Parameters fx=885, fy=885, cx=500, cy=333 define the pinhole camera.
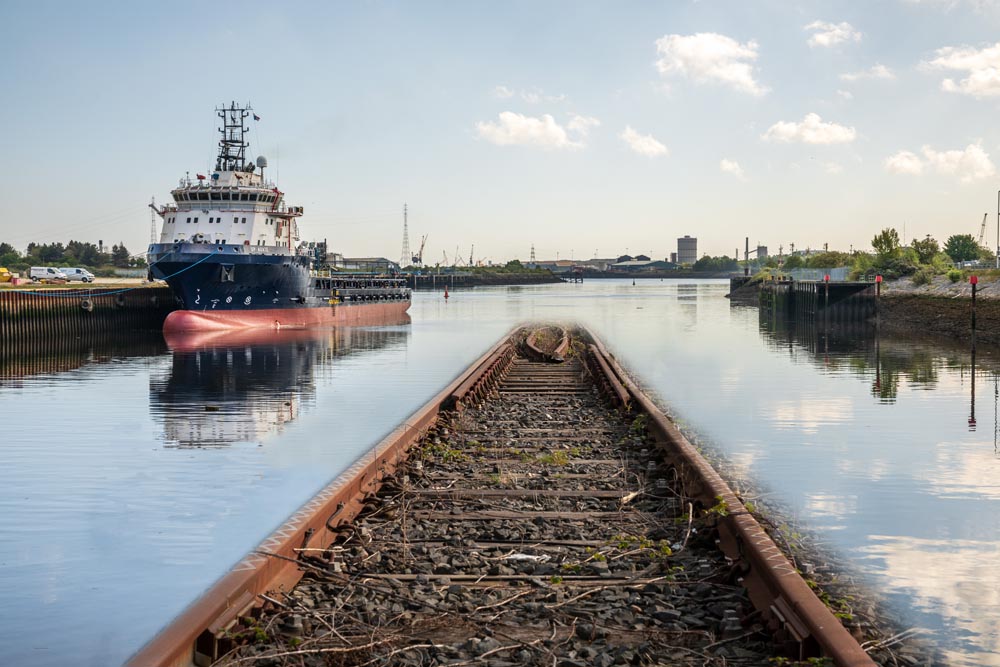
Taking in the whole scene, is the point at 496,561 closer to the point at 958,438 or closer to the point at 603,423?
the point at 603,423

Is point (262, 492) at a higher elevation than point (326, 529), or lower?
lower

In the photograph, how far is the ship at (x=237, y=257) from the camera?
164ft

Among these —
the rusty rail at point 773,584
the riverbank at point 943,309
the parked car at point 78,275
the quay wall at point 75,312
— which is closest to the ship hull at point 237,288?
the quay wall at point 75,312

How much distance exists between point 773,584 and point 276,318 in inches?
2015

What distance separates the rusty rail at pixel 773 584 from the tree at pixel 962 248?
484 feet

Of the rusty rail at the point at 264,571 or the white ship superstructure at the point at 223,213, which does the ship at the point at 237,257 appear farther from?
the rusty rail at the point at 264,571

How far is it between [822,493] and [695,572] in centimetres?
617

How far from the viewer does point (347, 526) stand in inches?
333

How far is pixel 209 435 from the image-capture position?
1873 centimetres

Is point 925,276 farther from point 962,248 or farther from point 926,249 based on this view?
point 962,248

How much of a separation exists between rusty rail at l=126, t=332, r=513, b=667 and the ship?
41.0m

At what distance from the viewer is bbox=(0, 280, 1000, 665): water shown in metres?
8.57

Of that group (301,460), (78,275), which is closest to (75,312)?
(78,275)

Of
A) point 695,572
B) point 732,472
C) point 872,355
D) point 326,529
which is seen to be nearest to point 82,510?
point 326,529
